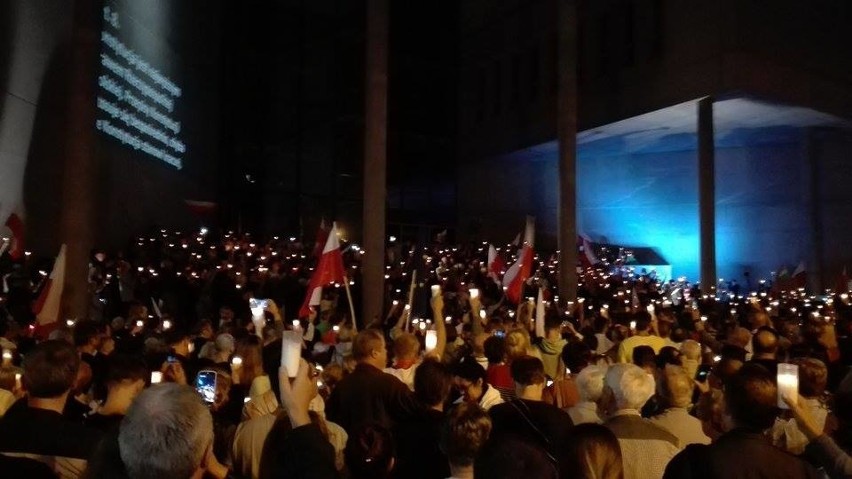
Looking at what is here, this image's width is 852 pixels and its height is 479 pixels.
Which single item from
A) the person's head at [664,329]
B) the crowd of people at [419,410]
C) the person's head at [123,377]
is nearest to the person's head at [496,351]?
the crowd of people at [419,410]

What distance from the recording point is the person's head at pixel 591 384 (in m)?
4.76

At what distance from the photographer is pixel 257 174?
1211 inches

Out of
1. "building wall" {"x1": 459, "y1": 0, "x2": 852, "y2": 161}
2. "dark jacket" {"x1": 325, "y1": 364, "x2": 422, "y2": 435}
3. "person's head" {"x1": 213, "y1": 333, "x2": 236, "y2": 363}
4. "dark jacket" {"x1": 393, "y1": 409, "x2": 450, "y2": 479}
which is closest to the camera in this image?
"dark jacket" {"x1": 393, "y1": 409, "x2": 450, "y2": 479}

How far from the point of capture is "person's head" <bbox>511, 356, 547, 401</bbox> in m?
4.70

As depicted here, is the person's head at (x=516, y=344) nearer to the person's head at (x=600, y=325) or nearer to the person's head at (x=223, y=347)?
the person's head at (x=223, y=347)

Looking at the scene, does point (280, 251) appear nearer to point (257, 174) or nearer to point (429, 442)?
point (257, 174)

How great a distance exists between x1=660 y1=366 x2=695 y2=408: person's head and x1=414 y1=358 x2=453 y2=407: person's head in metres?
1.21

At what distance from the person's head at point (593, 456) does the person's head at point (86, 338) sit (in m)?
5.43

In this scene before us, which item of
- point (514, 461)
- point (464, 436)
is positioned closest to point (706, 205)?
point (464, 436)

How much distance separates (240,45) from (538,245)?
14.3m

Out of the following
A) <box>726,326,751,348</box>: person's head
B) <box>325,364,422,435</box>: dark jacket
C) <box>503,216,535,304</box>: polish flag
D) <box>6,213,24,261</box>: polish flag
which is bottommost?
<box>325,364,422,435</box>: dark jacket

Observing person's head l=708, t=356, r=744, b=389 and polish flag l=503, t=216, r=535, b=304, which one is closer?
person's head l=708, t=356, r=744, b=389

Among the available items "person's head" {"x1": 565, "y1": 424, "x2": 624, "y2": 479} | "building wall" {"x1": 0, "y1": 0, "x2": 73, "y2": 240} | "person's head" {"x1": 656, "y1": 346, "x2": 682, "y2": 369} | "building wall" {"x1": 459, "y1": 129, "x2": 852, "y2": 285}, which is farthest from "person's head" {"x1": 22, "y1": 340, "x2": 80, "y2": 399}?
"building wall" {"x1": 459, "y1": 129, "x2": 852, "y2": 285}

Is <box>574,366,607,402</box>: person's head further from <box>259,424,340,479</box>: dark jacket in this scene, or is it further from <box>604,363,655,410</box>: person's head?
<box>259,424,340,479</box>: dark jacket
